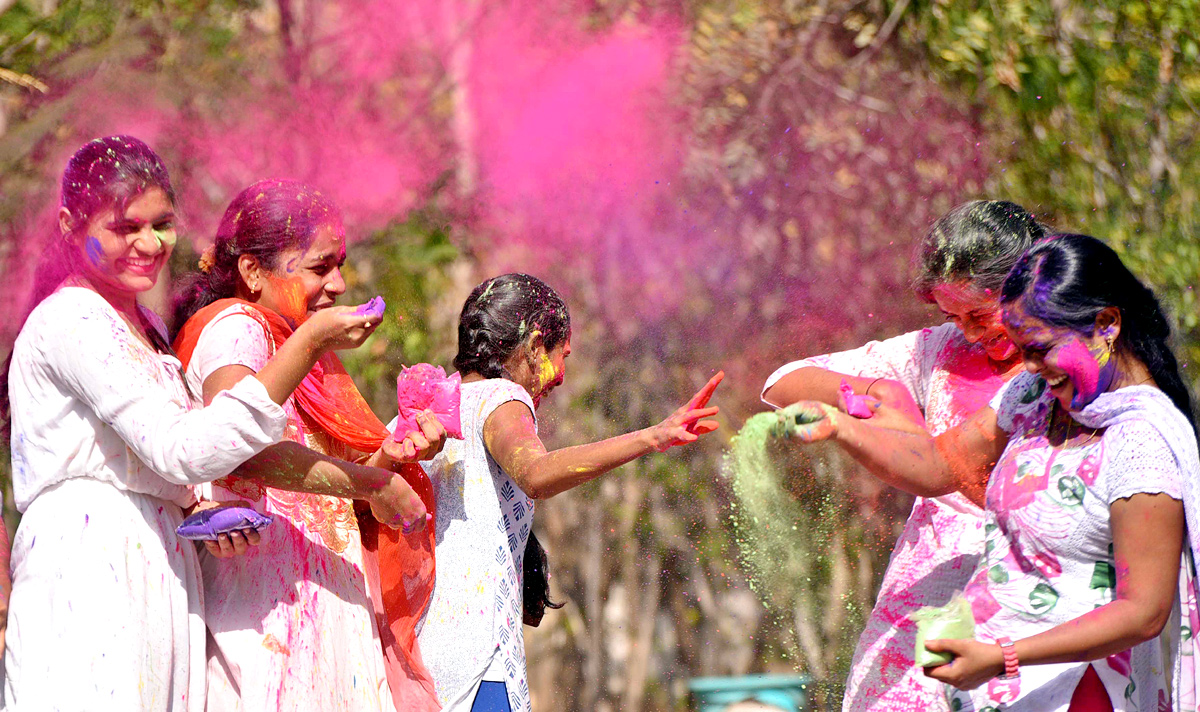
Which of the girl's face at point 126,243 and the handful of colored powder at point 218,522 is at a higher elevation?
the girl's face at point 126,243

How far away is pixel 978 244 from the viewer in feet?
8.65

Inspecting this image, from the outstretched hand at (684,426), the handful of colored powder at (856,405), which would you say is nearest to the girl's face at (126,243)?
the outstretched hand at (684,426)

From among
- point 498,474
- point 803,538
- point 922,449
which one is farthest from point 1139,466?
point 803,538

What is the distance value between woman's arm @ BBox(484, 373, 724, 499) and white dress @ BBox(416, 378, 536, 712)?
11 cm

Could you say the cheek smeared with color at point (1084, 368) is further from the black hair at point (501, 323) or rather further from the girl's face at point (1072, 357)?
the black hair at point (501, 323)

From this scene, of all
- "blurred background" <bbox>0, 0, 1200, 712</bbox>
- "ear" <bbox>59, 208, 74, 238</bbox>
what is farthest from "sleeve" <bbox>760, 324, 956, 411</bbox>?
"ear" <bbox>59, 208, 74, 238</bbox>

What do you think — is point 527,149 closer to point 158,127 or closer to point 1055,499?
point 158,127

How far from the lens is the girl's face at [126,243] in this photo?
219cm

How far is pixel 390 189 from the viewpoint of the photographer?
5.03 m

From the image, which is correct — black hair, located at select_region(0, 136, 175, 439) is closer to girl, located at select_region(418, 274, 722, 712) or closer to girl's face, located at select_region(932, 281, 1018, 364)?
girl, located at select_region(418, 274, 722, 712)

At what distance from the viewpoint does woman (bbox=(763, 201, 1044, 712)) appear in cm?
261

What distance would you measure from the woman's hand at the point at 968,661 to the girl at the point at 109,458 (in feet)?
4.13

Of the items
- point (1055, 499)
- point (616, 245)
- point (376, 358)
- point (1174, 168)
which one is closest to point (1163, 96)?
point (1174, 168)

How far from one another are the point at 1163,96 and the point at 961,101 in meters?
0.80
